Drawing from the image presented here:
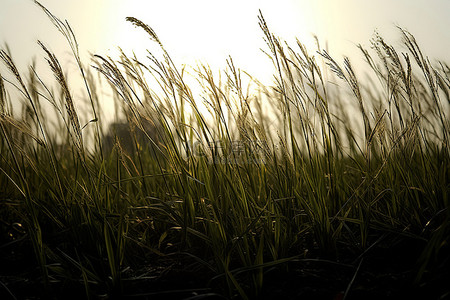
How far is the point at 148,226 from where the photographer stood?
5.72 ft

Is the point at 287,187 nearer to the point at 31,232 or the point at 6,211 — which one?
the point at 31,232

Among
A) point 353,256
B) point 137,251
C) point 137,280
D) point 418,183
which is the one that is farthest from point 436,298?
point 137,251

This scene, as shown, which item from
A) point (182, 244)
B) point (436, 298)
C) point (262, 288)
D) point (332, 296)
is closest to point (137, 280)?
point (182, 244)

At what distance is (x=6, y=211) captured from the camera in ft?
6.59

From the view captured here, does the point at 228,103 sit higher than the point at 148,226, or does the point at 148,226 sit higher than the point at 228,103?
the point at 228,103

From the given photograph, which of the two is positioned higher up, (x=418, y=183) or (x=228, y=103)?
(x=228, y=103)

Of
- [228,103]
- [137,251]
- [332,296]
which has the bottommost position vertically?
[332,296]

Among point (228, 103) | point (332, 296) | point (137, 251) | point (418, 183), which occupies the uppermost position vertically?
point (228, 103)

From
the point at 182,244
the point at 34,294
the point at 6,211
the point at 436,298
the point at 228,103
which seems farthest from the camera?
the point at 6,211

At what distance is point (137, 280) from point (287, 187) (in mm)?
745

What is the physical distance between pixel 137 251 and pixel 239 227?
54 cm

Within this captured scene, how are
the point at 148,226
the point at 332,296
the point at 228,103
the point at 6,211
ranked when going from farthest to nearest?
the point at 6,211 → the point at 148,226 → the point at 228,103 → the point at 332,296

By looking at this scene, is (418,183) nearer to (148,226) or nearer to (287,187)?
(287,187)

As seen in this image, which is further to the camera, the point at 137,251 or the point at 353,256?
the point at 137,251
